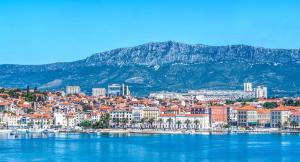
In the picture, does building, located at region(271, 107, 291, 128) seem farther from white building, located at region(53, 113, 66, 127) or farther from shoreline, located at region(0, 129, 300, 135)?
white building, located at region(53, 113, 66, 127)

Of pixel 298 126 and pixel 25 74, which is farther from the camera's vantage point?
pixel 25 74

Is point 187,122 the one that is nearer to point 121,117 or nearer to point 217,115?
point 121,117

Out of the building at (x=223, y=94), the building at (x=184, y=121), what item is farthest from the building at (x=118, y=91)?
the building at (x=184, y=121)

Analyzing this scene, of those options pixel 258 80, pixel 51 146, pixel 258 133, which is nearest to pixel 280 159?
pixel 51 146

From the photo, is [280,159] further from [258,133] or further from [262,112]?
[262,112]

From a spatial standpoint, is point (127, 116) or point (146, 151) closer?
point (146, 151)

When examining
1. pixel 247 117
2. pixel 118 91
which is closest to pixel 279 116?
pixel 247 117

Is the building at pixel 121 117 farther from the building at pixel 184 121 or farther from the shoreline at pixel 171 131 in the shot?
the shoreline at pixel 171 131
